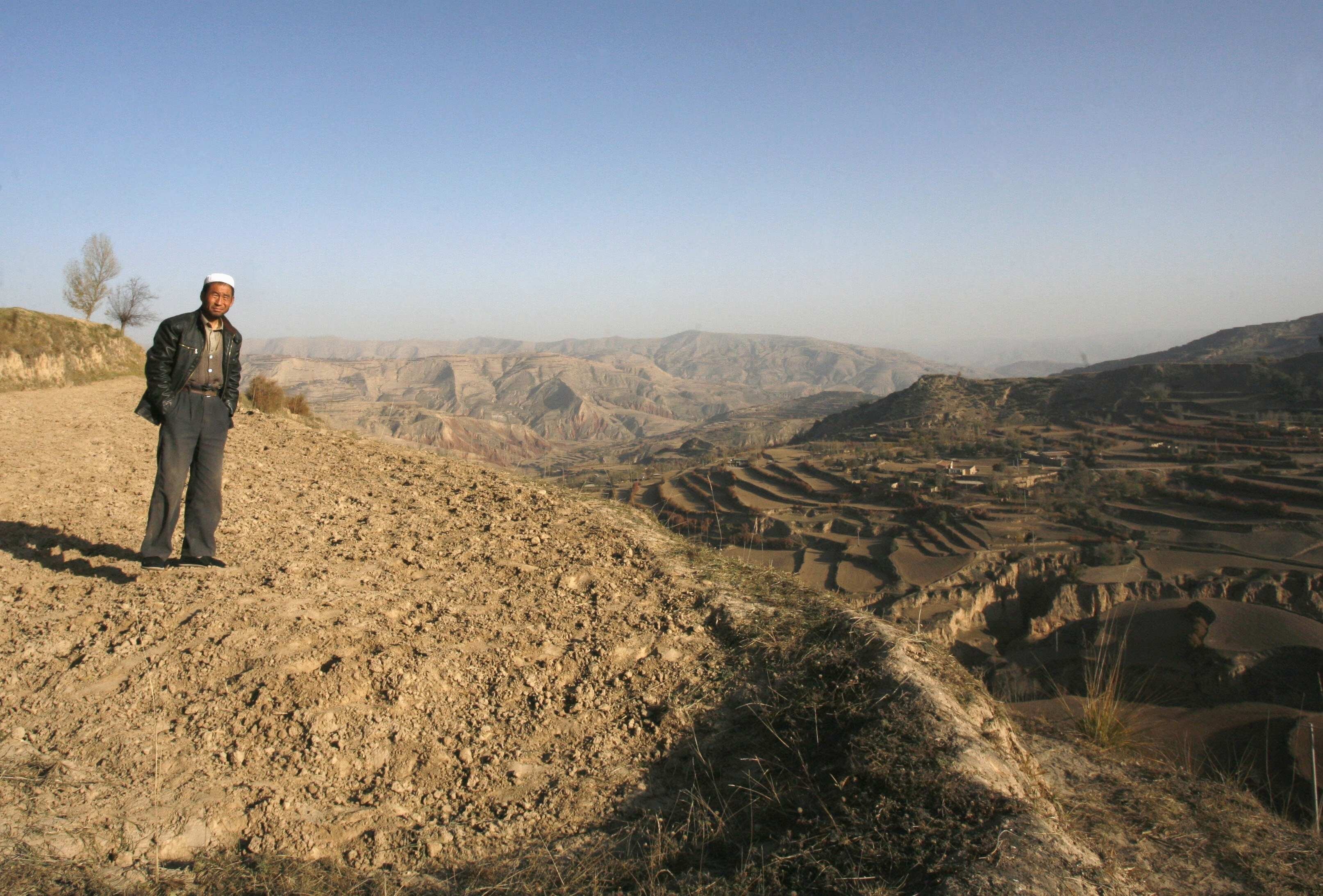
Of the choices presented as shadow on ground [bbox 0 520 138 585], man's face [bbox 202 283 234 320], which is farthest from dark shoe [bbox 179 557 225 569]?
man's face [bbox 202 283 234 320]

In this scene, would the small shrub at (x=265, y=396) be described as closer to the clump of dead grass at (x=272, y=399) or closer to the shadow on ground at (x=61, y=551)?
the clump of dead grass at (x=272, y=399)

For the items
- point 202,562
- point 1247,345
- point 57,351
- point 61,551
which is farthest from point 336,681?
point 1247,345

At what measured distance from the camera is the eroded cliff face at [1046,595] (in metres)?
16.2

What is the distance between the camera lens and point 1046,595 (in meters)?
18.5

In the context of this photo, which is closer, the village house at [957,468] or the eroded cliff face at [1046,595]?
the eroded cliff face at [1046,595]

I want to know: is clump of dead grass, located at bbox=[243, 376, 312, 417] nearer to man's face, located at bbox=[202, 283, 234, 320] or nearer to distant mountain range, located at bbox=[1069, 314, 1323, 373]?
man's face, located at bbox=[202, 283, 234, 320]

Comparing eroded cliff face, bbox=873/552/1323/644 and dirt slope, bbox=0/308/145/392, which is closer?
eroded cliff face, bbox=873/552/1323/644

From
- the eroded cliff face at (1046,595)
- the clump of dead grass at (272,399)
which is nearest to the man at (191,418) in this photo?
the clump of dead grass at (272,399)

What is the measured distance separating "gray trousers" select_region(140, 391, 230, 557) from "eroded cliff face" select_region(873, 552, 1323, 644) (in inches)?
559

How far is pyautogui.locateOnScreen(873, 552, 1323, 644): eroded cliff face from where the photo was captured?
53.2ft

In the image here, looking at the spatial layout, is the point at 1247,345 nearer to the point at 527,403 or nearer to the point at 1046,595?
the point at 1046,595

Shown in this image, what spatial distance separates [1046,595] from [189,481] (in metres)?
20.1

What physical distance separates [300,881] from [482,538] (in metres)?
3.07

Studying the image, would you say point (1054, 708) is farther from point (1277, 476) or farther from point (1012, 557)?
point (1277, 476)
